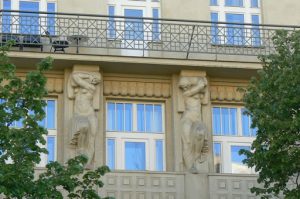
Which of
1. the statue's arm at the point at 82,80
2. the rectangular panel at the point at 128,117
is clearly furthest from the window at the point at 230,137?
the statue's arm at the point at 82,80

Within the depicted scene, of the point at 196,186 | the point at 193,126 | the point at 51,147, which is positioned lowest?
the point at 196,186

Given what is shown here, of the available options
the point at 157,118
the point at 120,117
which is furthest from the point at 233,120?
the point at 120,117

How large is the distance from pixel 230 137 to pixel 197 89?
1683 millimetres

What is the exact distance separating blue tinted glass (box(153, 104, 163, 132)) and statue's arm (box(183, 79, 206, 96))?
97 centimetres

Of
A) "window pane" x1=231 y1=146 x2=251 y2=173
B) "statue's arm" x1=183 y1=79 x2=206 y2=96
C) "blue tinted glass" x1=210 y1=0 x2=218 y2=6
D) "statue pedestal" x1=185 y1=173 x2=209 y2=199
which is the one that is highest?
"blue tinted glass" x1=210 y1=0 x2=218 y2=6

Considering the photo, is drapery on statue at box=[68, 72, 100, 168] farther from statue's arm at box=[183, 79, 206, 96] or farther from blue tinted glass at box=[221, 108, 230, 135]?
blue tinted glass at box=[221, 108, 230, 135]

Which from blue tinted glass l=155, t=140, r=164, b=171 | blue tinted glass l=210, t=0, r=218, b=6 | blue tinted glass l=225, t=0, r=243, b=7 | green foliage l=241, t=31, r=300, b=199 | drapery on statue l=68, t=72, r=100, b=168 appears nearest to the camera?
green foliage l=241, t=31, r=300, b=199

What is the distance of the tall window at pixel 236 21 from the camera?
24.2 m

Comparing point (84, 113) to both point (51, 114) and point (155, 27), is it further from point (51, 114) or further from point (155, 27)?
point (155, 27)

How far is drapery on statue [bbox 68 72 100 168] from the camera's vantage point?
2244 cm

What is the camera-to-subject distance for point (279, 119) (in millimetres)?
19328

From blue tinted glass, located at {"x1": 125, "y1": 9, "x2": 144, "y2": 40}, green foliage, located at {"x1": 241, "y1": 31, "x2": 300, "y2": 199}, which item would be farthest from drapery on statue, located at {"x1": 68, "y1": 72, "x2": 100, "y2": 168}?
green foliage, located at {"x1": 241, "y1": 31, "x2": 300, "y2": 199}

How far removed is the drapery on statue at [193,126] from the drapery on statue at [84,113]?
2.30 metres

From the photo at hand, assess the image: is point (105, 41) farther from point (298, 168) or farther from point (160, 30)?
point (298, 168)
